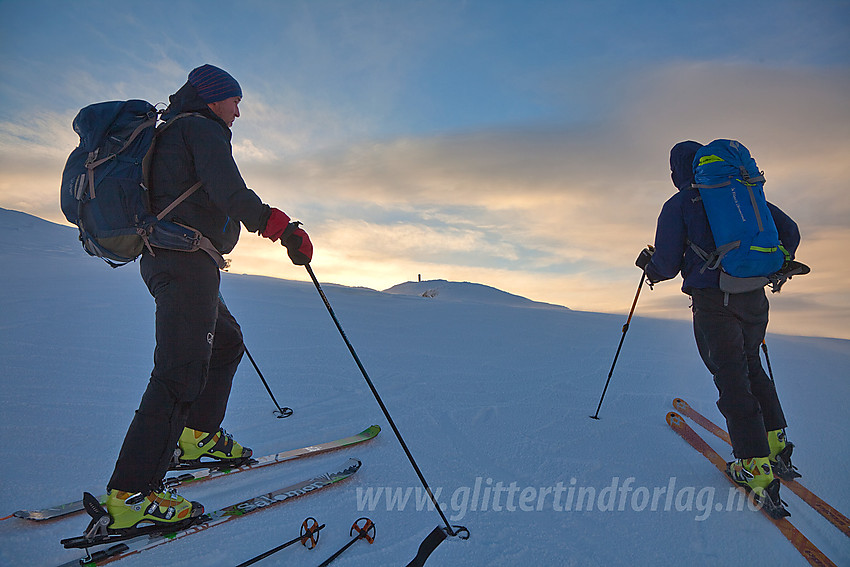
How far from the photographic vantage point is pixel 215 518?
2303mm

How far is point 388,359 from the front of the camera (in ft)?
20.8

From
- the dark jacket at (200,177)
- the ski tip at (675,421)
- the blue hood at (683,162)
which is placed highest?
the blue hood at (683,162)

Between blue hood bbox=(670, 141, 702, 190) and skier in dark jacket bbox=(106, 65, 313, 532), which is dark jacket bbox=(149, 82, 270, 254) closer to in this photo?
skier in dark jacket bbox=(106, 65, 313, 532)

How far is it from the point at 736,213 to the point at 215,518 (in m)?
3.70

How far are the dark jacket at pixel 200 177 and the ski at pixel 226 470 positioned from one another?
60.4 inches

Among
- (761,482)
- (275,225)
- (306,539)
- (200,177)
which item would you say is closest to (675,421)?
(761,482)

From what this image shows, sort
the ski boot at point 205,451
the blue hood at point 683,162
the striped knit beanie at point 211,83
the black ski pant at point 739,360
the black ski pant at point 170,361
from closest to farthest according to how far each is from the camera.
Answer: the black ski pant at point 170,361
the striped knit beanie at point 211,83
the black ski pant at point 739,360
the ski boot at point 205,451
the blue hood at point 683,162

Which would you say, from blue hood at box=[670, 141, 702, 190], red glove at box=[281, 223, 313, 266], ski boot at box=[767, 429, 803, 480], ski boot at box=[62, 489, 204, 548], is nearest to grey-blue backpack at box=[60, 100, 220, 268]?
red glove at box=[281, 223, 313, 266]

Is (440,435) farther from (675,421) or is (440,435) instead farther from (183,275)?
(183,275)

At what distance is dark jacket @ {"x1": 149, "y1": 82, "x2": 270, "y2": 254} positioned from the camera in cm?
217

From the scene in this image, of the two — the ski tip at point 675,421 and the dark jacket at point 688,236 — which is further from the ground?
the dark jacket at point 688,236

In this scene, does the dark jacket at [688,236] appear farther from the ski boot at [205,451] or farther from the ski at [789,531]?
the ski boot at [205,451]

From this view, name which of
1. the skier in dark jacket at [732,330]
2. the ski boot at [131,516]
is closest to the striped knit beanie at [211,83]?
the ski boot at [131,516]

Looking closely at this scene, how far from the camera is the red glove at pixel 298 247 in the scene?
7.59 ft
